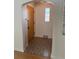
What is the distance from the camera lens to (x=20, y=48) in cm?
571

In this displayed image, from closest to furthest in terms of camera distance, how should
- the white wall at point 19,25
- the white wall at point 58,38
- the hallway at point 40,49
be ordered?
the white wall at point 58,38
the hallway at point 40,49
the white wall at point 19,25

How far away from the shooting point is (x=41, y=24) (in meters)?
9.02

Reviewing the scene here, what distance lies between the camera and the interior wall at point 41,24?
8.83 m

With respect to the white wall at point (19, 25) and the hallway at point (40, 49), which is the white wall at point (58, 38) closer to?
the hallway at point (40, 49)

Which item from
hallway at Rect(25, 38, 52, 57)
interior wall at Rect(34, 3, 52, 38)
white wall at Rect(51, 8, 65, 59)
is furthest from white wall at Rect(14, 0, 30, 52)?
interior wall at Rect(34, 3, 52, 38)

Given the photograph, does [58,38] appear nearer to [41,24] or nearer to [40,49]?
[40,49]

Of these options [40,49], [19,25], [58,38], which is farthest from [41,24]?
[58,38]

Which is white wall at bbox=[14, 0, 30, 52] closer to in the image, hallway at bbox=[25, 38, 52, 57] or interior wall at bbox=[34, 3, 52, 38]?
hallway at bbox=[25, 38, 52, 57]

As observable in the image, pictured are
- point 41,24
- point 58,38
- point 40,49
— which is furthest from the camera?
point 41,24

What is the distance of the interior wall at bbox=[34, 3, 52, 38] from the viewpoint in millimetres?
8828

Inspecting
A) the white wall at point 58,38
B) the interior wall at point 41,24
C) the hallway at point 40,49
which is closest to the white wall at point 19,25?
the hallway at point 40,49
